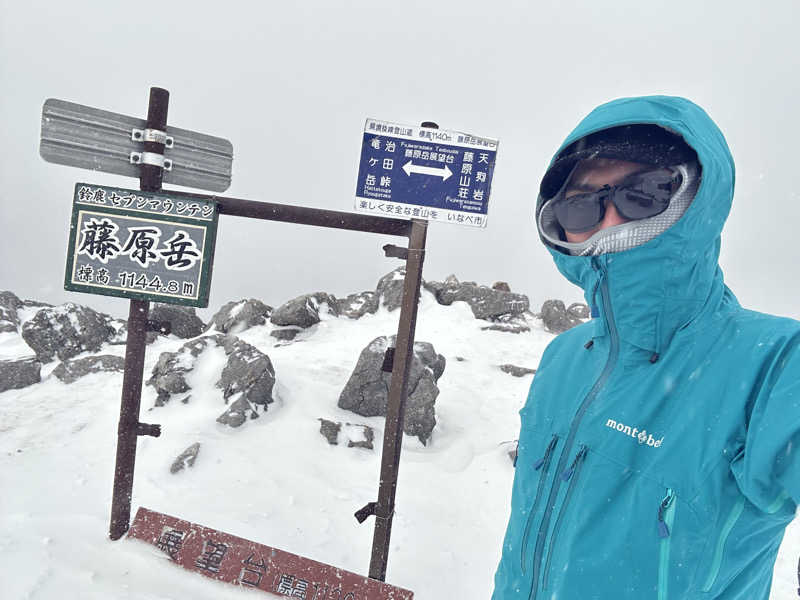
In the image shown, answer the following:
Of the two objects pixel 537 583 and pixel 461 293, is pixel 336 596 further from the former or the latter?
pixel 461 293

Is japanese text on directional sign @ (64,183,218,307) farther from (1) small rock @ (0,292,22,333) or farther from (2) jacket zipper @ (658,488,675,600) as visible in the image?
(1) small rock @ (0,292,22,333)

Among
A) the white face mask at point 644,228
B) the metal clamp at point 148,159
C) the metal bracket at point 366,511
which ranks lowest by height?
the metal bracket at point 366,511

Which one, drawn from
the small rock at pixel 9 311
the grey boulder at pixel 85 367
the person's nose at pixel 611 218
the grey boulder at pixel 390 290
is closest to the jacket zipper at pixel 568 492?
the person's nose at pixel 611 218

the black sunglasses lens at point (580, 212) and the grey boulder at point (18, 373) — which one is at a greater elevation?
the black sunglasses lens at point (580, 212)

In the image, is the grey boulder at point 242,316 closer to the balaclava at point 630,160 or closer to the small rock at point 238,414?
the small rock at point 238,414

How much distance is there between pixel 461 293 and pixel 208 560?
48.2 ft

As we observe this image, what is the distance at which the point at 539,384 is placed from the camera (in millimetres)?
2061

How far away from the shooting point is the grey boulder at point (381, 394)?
23.6 feet

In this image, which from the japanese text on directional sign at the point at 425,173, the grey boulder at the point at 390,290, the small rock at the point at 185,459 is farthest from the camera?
the grey boulder at the point at 390,290

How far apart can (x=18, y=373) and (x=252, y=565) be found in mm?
7703

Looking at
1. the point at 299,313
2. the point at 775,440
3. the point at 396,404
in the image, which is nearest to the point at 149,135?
the point at 396,404

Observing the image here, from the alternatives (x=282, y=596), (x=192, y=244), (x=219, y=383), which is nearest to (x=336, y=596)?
(x=282, y=596)

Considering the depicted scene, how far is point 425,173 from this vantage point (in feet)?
11.7

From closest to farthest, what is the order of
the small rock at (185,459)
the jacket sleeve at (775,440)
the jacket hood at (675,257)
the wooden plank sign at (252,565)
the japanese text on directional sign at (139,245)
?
the jacket sleeve at (775,440), the jacket hood at (675,257), the wooden plank sign at (252,565), the japanese text on directional sign at (139,245), the small rock at (185,459)
